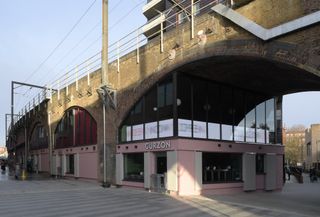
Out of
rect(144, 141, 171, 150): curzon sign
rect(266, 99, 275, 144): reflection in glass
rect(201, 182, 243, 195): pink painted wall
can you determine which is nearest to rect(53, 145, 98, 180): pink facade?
rect(144, 141, 171, 150): curzon sign

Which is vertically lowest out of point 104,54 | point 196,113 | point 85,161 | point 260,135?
point 85,161

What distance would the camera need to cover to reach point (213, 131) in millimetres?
24594

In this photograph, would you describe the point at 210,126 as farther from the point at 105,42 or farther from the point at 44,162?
the point at 44,162

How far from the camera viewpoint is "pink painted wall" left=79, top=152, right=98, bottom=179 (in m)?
31.6

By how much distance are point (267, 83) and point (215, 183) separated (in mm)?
6445

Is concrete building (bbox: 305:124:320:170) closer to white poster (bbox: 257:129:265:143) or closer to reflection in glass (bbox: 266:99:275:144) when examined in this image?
reflection in glass (bbox: 266:99:275:144)

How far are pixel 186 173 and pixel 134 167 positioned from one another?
5057 millimetres

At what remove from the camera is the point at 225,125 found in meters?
25.6

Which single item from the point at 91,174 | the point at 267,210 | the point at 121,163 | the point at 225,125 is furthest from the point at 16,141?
the point at 267,210

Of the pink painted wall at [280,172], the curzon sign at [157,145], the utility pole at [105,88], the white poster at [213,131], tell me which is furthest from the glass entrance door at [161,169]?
the pink painted wall at [280,172]

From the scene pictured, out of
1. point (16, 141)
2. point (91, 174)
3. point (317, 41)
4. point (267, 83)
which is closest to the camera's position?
point (317, 41)

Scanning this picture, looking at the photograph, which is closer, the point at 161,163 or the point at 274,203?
the point at 274,203

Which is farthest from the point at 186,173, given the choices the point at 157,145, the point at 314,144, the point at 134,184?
the point at 314,144

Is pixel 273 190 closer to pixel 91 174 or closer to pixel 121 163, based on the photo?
pixel 121 163
